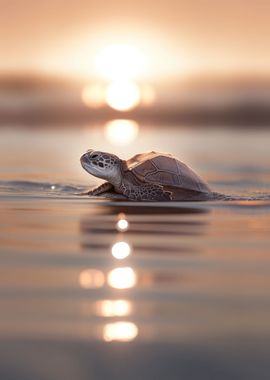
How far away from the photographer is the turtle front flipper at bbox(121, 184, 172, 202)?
9453mm

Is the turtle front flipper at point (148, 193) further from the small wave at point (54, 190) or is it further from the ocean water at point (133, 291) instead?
the ocean water at point (133, 291)

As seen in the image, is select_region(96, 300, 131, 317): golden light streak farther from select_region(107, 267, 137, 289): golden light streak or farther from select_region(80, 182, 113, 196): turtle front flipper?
select_region(80, 182, 113, 196): turtle front flipper

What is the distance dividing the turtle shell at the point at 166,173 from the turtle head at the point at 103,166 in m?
0.16

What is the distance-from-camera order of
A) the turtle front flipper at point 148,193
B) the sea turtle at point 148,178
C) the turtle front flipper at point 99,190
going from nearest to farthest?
the turtle front flipper at point 148,193
the sea turtle at point 148,178
the turtle front flipper at point 99,190

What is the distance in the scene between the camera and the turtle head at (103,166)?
33.1 feet

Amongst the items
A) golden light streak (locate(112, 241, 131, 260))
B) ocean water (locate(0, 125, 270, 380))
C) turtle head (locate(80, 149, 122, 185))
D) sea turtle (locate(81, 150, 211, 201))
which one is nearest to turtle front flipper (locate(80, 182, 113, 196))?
sea turtle (locate(81, 150, 211, 201))

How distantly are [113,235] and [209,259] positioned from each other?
1.21 meters

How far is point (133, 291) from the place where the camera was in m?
4.52

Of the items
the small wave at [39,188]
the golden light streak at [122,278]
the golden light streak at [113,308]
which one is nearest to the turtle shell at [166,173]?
the small wave at [39,188]

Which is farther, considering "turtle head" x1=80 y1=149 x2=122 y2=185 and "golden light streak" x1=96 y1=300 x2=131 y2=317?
"turtle head" x1=80 y1=149 x2=122 y2=185

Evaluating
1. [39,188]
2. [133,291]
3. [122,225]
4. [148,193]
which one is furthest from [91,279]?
[39,188]

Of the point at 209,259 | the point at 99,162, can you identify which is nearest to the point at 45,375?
the point at 209,259

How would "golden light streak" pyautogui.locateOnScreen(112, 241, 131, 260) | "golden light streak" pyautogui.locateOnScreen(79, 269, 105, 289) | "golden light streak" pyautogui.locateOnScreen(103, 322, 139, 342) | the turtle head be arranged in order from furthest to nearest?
the turtle head < "golden light streak" pyautogui.locateOnScreen(112, 241, 131, 260) < "golden light streak" pyautogui.locateOnScreen(79, 269, 105, 289) < "golden light streak" pyautogui.locateOnScreen(103, 322, 139, 342)

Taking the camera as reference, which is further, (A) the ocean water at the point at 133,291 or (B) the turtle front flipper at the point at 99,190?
(B) the turtle front flipper at the point at 99,190
